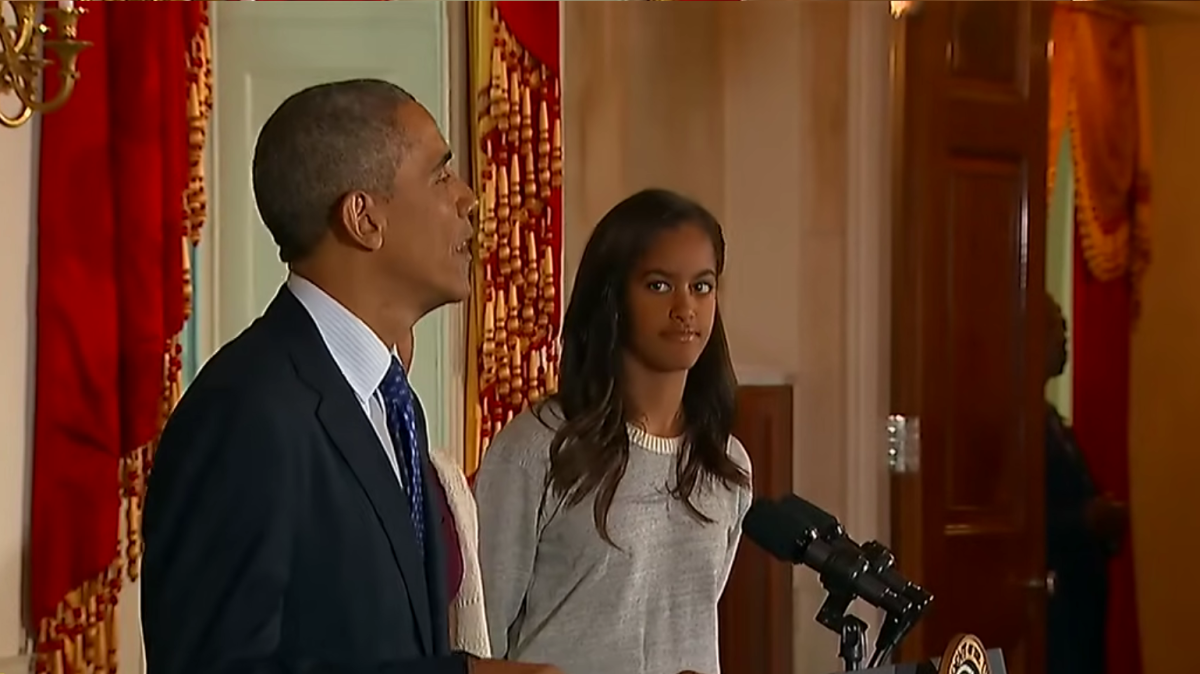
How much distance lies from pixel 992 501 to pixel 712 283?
69cm

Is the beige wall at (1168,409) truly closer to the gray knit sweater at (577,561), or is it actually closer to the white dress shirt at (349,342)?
the gray knit sweater at (577,561)

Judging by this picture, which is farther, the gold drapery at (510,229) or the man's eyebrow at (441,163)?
the gold drapery at (510,229)

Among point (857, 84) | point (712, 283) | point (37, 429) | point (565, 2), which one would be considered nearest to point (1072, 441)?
point (857, 84)

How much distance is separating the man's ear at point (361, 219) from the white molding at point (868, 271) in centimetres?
89

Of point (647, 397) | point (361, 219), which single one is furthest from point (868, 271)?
point (361, 219)

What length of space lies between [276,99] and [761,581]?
29.0 inches

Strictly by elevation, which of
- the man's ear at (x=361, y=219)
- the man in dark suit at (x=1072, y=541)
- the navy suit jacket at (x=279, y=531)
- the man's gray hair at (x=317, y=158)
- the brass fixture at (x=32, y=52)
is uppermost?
the brass fixture at (x=32, y=52)

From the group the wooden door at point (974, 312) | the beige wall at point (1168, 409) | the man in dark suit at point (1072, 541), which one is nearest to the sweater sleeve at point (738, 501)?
the wooden door at point (974, 312)

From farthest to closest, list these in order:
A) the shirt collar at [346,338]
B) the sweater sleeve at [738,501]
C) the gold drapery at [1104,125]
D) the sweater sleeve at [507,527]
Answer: the gold drapery at [1104,125], the sweater sleeve at [738,501], the sweater sleeve at [507,527], the shirt collar at [346,338]

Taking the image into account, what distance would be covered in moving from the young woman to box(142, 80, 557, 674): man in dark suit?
242 millimetres

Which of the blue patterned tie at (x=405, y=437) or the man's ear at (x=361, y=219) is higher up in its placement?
the man's ear at (x=361, y=219)

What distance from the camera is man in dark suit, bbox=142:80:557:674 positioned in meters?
1.17

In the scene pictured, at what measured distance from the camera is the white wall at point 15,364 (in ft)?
5.48

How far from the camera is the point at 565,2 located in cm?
186
